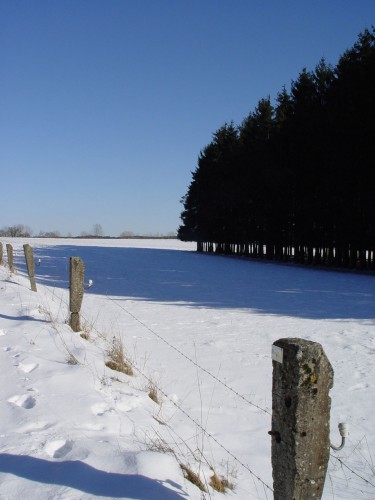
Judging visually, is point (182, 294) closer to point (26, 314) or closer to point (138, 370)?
point (26, 314)

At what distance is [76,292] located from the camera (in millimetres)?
7867

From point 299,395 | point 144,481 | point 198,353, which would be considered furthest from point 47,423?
point 198,353

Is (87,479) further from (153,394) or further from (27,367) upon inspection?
(27,367)

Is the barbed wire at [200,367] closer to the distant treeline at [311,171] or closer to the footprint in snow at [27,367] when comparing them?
the footprint in snow at [27,367]

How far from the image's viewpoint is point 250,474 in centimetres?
363

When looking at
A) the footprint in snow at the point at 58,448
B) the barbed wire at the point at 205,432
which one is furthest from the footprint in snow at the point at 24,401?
the barbed wire at the point at 205,432

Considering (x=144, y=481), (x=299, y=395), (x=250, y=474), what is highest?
(x=299, y=395)

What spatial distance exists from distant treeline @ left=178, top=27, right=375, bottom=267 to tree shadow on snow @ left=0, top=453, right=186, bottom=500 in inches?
814

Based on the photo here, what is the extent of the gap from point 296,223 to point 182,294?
16.0 m

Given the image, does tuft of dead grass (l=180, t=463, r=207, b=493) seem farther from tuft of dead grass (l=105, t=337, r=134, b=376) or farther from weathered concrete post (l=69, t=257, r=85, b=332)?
weathered concrete post (l=69, t=257, r=85, b=332)

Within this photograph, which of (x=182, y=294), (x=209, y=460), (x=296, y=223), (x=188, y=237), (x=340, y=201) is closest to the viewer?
(x=209, y=460)

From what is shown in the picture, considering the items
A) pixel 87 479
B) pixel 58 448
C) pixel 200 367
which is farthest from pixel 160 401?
pixel 87 479

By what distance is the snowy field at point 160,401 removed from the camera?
115 inches

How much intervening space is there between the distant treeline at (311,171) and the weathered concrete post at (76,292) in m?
16.9
